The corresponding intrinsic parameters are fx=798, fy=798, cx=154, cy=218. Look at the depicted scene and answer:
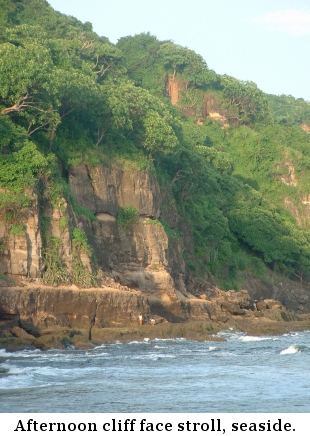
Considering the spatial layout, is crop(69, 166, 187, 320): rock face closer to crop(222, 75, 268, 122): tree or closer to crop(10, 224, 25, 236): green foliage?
crop(10, 224, 25, 236): green foliage

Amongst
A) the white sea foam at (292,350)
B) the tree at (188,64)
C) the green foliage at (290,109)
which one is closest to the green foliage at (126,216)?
the white sea foam at (292,350)

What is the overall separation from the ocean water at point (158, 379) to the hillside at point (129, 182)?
7550 millimetres

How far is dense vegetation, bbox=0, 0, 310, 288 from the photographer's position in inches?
1527

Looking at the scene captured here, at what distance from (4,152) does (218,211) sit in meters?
27.4

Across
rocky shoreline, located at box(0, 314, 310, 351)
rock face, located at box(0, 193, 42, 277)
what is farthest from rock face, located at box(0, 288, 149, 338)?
rock face, located at box(0, 193, 42, 277)

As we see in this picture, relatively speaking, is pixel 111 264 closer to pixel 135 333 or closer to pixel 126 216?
pixel 126 216

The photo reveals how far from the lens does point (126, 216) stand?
4666 centimetres

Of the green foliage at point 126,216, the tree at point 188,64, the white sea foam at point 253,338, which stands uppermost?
the tree at point 188,64

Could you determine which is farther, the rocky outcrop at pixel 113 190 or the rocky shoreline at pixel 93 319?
the rocky outcrop at pixel 113 190

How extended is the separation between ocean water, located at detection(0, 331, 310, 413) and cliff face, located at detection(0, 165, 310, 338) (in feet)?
10.9

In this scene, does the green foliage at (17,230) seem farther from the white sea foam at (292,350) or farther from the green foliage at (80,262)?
the white sea foam at (292,350)

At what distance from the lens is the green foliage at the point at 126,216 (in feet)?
153

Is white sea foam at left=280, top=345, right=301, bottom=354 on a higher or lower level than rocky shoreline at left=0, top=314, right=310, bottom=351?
lower
